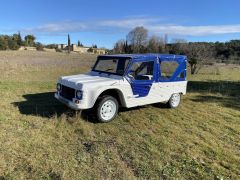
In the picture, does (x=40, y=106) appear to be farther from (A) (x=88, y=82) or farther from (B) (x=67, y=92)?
(A) (x=88, y=82)

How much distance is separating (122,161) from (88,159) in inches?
22.9

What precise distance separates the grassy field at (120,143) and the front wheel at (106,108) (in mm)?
194

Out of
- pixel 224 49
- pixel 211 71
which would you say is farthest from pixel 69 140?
pixel 224 49

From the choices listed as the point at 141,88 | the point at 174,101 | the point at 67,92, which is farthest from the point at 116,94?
the point at 174,101

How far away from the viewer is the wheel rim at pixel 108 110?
5.88 metres

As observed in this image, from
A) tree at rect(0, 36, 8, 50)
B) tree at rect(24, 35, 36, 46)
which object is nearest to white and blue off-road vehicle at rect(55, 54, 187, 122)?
tree at rect(0, 36, 8, 50)

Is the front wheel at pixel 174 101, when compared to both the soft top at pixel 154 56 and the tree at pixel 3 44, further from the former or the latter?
the tree at pixel 3 44

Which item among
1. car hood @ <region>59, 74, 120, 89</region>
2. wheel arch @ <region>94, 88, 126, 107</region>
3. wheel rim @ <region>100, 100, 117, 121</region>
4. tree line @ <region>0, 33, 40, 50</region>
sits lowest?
wheel rim @ <region>100, 100, 117, 121</region>

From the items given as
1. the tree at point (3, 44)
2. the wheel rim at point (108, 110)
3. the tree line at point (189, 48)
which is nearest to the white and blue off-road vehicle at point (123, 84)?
the wheel rim at point (108, 110)

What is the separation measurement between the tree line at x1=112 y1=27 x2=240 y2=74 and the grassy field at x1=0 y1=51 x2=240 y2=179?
13311 mm

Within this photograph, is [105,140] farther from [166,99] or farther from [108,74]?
[166,99]

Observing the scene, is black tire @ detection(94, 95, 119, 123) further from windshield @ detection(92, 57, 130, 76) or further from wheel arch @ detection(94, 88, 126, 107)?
windshield @ detection(92, 57, 130, 76)

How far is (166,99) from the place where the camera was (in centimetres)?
727

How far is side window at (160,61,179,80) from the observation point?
23.0ft
